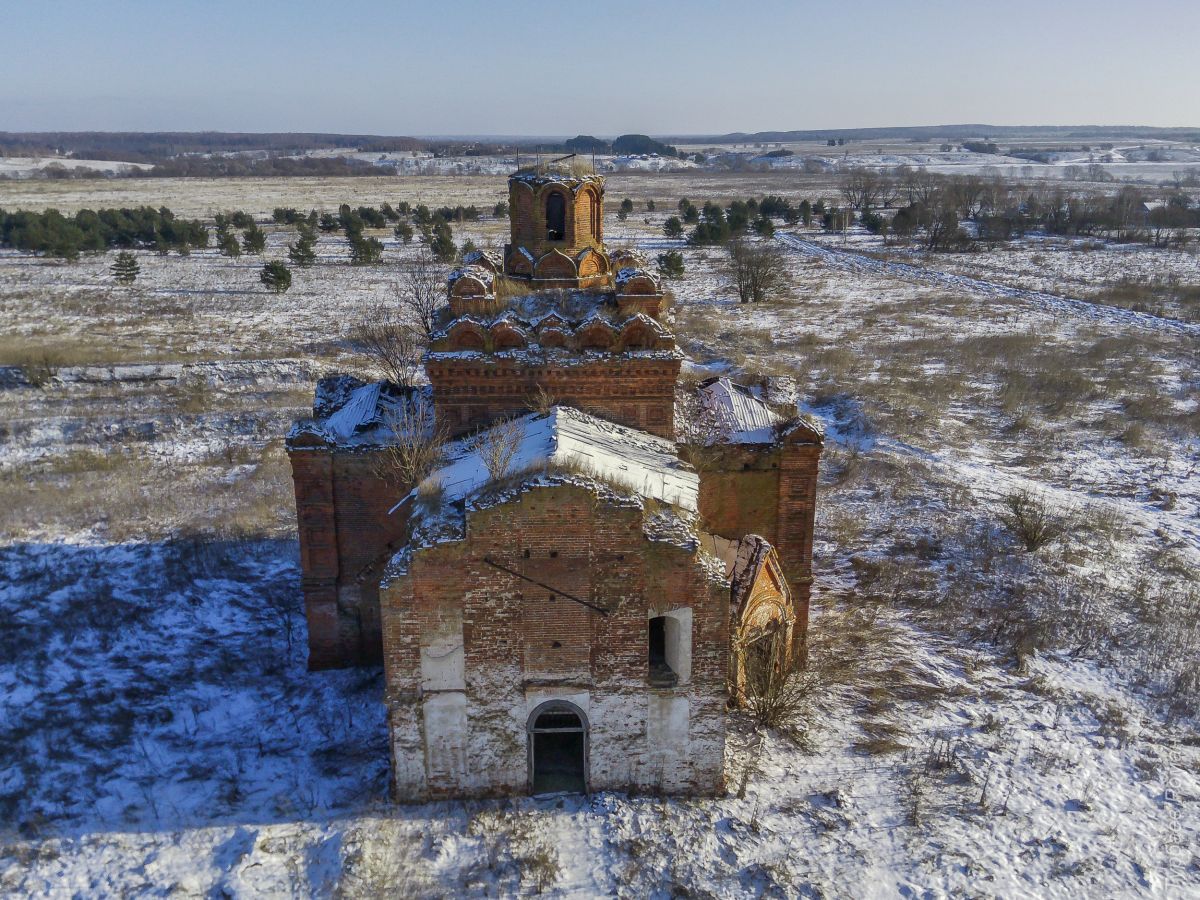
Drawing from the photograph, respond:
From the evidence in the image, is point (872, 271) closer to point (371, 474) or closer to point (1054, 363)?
point (1054, 363)

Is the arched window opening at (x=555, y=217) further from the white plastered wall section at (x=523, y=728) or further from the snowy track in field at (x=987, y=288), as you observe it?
the snowy track in field at (x=987, y=288)

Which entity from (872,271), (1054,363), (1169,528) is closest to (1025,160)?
(872,271)

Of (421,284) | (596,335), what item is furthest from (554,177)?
(421,284)

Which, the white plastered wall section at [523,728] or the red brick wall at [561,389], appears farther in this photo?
the red brick wall at [561,389]

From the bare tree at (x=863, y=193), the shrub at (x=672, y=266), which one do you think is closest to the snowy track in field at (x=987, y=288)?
the shrub at (x=672, y=266)

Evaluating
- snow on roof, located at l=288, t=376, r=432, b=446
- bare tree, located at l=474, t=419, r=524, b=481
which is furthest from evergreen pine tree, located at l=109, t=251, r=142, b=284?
bare tree, located at l=474, t=419, r=524, b=481

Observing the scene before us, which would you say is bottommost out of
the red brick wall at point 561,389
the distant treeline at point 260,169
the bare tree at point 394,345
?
the bare tree at point 394,345

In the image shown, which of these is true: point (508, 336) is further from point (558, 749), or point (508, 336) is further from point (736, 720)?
point (736, 720)
